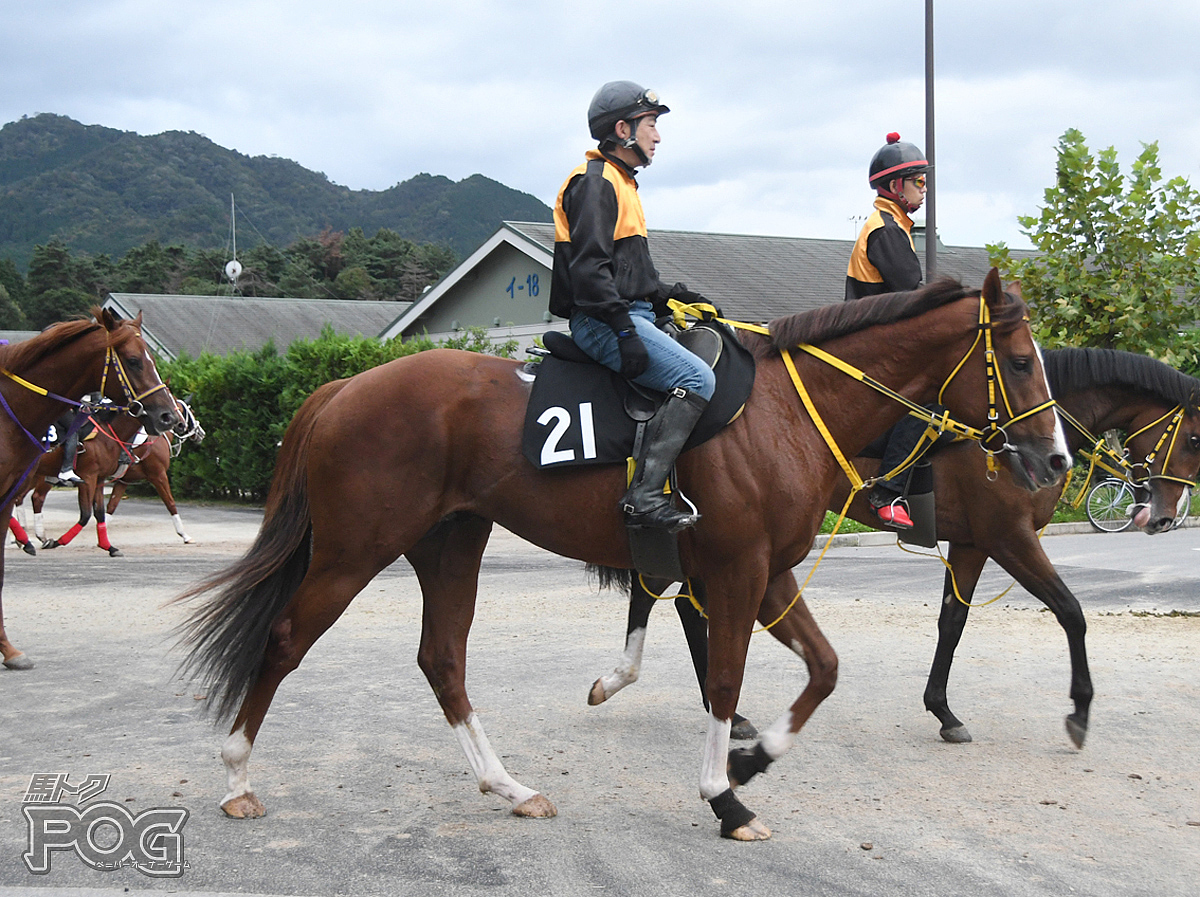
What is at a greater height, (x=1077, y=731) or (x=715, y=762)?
(x=715, y=762)

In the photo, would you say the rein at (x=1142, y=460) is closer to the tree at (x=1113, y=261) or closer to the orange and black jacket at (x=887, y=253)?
the orange and black jacket at (x=887, y=253)

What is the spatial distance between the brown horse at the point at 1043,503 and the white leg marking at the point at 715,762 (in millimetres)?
1284

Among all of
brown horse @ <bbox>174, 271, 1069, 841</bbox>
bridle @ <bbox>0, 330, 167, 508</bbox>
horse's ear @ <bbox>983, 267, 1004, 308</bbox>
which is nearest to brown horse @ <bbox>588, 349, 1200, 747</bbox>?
brown horse @ <bbox>174, 271, 1069, 841</bbox>

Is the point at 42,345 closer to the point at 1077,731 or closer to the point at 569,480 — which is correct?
the point at 569,480

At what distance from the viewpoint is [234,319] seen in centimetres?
4403

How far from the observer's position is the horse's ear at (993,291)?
14.8 feet

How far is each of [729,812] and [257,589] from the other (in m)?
2.21

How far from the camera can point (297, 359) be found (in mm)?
21750

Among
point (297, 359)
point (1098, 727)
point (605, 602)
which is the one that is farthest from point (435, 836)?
point (297, 359)

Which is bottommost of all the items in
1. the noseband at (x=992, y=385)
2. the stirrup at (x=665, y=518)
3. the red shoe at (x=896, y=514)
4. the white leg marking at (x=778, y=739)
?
the white leg marking at (x=778, y=739)

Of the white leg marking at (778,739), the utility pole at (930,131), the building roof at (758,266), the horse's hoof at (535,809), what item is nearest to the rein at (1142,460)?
the white leg marking at (778,739)

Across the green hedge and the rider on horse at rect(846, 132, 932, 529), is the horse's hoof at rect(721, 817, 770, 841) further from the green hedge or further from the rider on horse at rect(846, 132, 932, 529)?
the green hedge

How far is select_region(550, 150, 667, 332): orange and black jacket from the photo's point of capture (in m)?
4.46

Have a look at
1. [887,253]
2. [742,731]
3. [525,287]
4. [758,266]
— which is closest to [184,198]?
[525,287]
